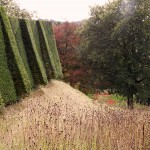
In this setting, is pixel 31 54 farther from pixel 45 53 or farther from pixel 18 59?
pixel 45 53

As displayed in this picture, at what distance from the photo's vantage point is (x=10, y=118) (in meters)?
13.3

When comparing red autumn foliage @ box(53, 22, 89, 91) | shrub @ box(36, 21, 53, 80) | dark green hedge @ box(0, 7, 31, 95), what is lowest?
red autumn foliage @ box(53, 22, 89, 91)

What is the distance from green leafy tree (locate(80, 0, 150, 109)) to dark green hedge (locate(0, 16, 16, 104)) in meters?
13.5

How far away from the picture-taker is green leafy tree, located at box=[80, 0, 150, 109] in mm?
29547

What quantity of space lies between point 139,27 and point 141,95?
531cm

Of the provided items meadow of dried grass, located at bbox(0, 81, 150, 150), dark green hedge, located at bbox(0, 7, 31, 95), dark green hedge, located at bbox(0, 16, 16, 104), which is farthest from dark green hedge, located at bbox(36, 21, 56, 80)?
meadow of dried grass, located at bbox(0, 81, 150, 150)

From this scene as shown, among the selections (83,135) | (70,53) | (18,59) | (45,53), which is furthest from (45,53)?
(83,135)

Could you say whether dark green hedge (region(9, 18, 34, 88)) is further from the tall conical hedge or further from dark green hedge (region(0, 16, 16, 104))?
dark green hedge (region(0, 16, 16, 104))

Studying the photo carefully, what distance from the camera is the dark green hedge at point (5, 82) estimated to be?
1602 cm

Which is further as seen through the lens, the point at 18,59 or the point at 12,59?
the point at 18,59

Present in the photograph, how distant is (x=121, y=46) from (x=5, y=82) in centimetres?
1606

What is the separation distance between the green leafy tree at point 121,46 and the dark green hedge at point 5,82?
531 inches

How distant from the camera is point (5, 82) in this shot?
16344mm

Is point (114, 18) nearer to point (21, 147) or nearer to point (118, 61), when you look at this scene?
point (118, 61)
